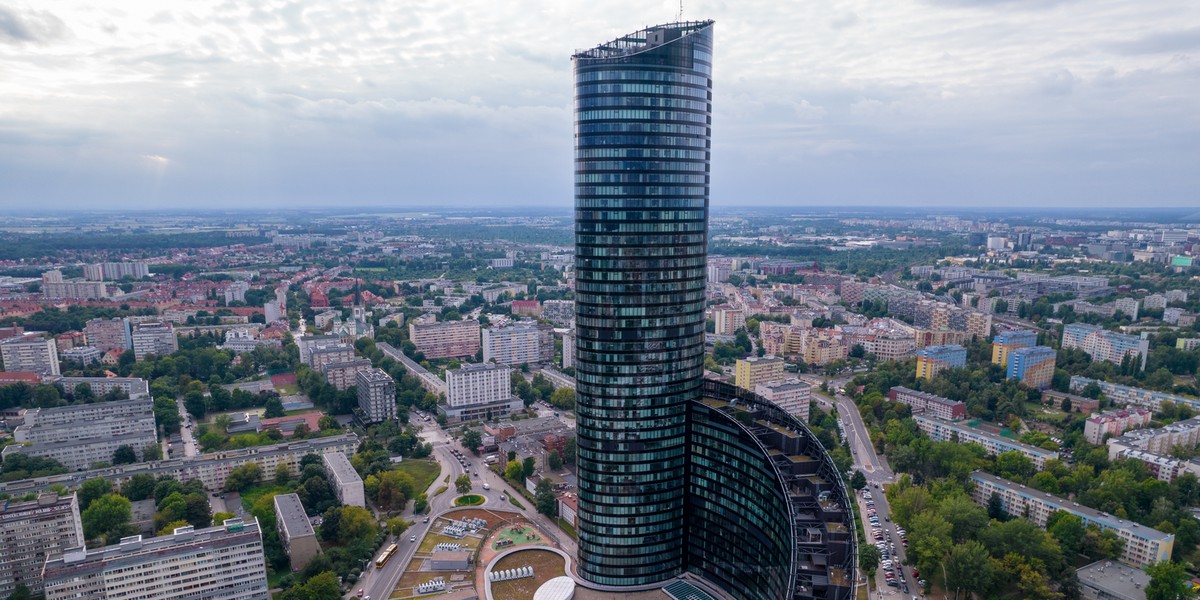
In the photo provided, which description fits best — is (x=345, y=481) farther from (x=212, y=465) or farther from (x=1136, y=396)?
(x=1136, y=396)

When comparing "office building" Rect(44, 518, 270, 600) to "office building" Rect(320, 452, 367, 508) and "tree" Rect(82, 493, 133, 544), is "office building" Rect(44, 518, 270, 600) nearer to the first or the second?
"tree" Rect(82, 493, 133, 544)


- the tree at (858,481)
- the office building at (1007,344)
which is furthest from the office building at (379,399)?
the office building at (1007,344)

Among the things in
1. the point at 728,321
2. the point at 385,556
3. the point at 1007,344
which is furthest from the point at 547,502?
the point at 728,321

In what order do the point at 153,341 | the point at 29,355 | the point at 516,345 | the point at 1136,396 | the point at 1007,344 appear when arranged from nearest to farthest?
the point at 1136,396 → the point at 29,355 → the point at 1007,344 → the point at 153,341 → the point at 516,345

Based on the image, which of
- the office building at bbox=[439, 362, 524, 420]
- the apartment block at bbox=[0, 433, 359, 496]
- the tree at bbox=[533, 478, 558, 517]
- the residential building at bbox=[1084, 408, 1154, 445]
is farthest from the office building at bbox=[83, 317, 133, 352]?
the residential building at bbox=[1084, 408, 1154, 445]

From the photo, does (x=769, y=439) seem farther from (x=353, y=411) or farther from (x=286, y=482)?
(x=353, y=411)

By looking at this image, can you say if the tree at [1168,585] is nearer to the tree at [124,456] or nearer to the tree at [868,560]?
the tree at [868,560]
